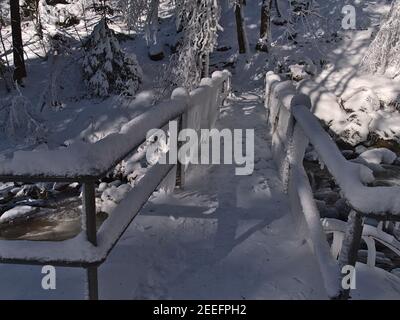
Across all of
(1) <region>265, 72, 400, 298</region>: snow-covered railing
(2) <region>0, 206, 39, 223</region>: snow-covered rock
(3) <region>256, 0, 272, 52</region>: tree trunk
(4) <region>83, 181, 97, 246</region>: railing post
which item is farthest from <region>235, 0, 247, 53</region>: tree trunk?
(4) <region>83, 181, 97, 246</region>: railing post

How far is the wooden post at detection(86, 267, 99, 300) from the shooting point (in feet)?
8.07

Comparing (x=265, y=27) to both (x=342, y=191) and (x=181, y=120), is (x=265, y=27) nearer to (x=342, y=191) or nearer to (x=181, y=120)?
(x=181, y=120)

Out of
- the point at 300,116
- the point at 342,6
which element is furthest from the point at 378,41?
the point at 300,116

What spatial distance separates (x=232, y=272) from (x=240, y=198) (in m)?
1.56

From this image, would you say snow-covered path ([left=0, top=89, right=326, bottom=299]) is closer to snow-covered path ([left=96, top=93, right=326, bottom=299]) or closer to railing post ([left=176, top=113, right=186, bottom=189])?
snow-covered path ([left=96, top=93, right=326, bottom=299])

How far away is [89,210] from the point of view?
2.29 m

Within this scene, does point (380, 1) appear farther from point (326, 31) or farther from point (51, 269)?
point (51, 269)

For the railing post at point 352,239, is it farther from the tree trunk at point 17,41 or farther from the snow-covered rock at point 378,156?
the tree trunk at point 17,41

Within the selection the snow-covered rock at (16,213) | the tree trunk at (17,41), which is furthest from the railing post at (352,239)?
the tree trunk at (17,41)

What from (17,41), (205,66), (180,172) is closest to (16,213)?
(180,172)

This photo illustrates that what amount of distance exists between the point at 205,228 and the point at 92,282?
69.3 inches

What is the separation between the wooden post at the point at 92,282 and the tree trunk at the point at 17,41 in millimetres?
19187

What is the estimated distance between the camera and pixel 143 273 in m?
3.30

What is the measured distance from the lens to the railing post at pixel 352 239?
2.23 metres
